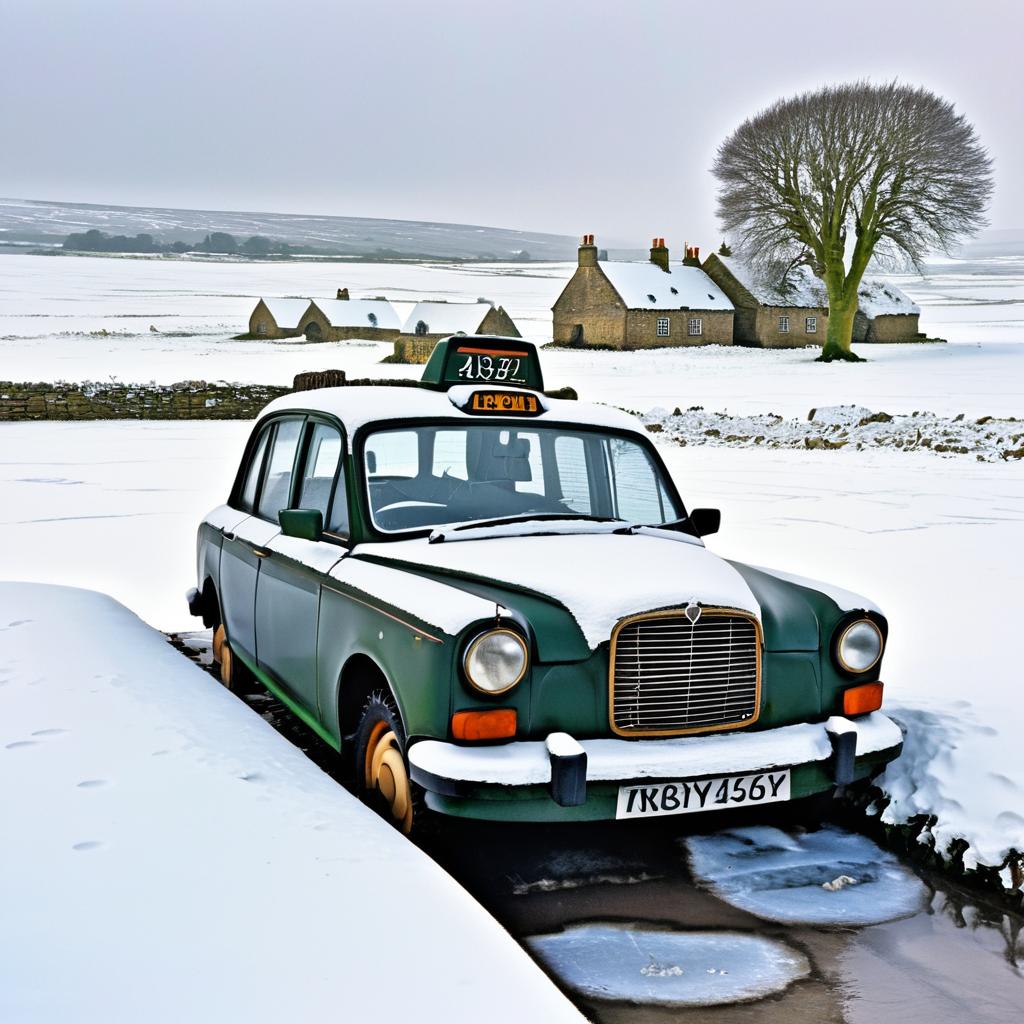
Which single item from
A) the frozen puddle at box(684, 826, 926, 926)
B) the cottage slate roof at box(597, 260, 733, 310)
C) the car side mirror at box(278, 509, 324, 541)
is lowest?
the frozen puddle at box(684, 826, 926, 926)

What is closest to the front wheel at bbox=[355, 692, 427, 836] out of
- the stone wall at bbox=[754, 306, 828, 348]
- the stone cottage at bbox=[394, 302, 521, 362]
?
the stone wall at bbox=[754, 306, 828, 348]

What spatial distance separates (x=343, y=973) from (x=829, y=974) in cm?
159

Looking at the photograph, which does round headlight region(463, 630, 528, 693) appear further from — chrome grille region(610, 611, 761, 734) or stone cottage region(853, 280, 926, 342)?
stone cottage region(853, 280, 926, 342)

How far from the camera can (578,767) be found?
395 cm

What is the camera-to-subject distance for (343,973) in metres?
3.15

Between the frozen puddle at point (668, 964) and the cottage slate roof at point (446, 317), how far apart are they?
80949 millimetres

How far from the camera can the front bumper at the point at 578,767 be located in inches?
156

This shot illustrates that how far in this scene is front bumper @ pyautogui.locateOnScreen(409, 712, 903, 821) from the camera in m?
3.96

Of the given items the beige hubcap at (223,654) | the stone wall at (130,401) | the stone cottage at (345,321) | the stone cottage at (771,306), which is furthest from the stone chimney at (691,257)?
the beige hubcap at (223,654)

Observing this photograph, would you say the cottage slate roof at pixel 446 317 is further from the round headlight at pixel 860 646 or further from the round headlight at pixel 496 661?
the round headlight at pixel 496 661

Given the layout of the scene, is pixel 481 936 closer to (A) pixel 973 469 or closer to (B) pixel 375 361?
(A) pixel 973 469

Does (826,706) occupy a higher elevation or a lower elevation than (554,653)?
lower

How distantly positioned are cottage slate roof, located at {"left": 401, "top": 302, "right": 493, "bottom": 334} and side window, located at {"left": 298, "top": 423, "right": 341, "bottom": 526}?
78781mm

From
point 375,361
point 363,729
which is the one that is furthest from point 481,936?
point 375,361
